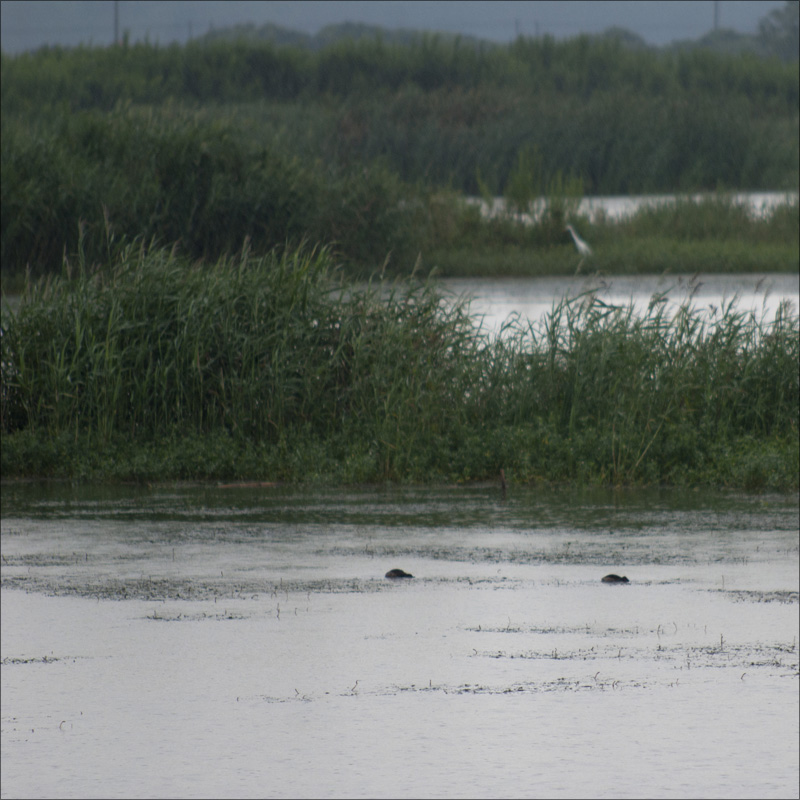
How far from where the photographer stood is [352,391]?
11641 millimetres

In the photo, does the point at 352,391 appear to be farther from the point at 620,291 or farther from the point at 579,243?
the point at 579,243

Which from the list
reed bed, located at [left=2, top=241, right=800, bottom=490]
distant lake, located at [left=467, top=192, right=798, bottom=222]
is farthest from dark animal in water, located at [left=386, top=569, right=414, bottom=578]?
distant lake, located at [left=467, top=192, right=798, bottom=222]

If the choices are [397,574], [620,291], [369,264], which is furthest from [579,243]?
[397,574]

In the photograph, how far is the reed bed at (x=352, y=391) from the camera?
428 inches

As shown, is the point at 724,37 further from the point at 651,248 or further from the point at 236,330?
the point at 236,330

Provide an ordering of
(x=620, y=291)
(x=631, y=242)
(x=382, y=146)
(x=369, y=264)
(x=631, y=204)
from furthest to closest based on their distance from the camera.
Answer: (x=382, y=146) → (x=631, y=204) → (x=631, y=242) → (x=369, y=264) → (x=620, y=291)

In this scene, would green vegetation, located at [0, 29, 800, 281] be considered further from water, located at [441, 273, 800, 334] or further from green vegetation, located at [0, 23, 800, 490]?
water, located at [441, 273, 800, 334]

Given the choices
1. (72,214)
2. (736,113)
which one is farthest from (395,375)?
(736,113)

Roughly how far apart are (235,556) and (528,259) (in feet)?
64.7

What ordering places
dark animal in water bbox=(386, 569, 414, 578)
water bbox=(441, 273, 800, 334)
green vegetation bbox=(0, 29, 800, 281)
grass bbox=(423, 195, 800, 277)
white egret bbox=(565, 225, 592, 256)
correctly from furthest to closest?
white egret bbox=(565, 225, 592, 256)
grass bbox=(423, 195, 800, 277)
green vegetation bbox=(0, 29, 800, 281)
water bbox=(441, 273, 800, 334)
dark animal in water bbox=(386, 569, 414, 578)

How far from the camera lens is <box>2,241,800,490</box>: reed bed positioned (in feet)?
35.7

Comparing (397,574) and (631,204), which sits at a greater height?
(631,204)

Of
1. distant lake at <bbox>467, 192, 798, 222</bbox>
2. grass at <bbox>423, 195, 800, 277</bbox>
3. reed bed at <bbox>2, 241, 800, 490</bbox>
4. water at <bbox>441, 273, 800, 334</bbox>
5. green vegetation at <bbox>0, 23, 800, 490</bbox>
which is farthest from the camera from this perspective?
distant lake at <bbox>467, 192, 798, 222</bbox>

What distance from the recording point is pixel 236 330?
11.8m
